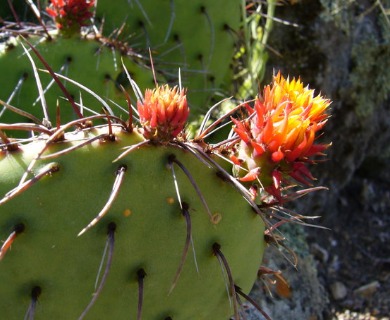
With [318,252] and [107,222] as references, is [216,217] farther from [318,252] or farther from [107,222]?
[318,252]

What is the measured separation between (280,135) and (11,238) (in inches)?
13.9

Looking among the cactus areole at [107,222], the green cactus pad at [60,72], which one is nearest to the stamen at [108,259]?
the cactus areole at [107,222]

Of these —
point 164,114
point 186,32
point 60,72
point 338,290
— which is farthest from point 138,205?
point 338,290

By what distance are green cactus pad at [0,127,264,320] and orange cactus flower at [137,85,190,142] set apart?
0.08ft

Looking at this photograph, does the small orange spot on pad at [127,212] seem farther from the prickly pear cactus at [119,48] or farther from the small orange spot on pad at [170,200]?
the prickly pear cactus at [119,48]

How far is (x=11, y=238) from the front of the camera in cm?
75

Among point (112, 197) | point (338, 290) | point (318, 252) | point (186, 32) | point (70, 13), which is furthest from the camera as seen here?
point (318, 252)

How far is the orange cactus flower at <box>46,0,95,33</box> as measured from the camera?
125cm

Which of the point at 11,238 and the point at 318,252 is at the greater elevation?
the point at 11,238

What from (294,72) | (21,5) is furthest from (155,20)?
(294,72)

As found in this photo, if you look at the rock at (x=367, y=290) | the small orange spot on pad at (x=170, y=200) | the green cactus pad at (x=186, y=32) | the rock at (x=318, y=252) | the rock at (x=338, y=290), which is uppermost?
the small orange spot on pad at (x=170, y=200)

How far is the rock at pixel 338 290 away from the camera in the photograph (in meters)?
2.28

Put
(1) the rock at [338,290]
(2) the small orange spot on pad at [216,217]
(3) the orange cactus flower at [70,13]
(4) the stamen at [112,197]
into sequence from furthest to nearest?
1. (1) the rock at [338,290]
2. (3) the orange cactus flower at [70,13]
3. (2) the small orange spot on pad at [216,217]
4. (4) the stamen at [112,197]

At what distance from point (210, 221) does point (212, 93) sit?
92 centimetres
